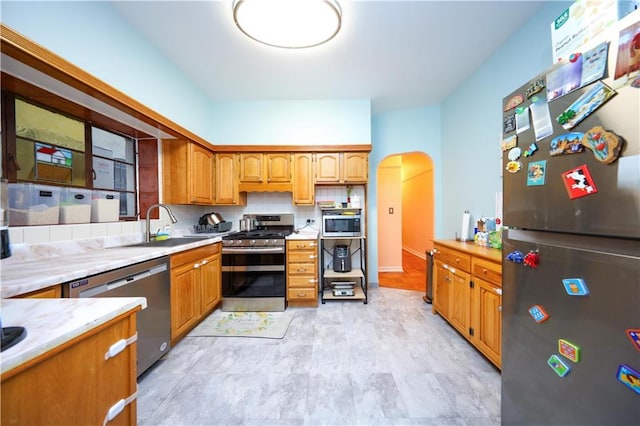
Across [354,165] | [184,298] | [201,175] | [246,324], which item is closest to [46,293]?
[184,298]

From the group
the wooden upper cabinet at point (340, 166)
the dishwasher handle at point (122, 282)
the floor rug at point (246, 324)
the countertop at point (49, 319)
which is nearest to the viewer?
the countertop at point (49, 319)

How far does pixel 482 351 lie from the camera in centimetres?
181

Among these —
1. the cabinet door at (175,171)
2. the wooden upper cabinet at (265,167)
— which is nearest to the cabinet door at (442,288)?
the wooden upper cabinet at (265,167)

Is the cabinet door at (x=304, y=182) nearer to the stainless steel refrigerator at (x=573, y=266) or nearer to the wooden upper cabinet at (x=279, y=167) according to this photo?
the wooden upper cabinet at (x=279, y=167)

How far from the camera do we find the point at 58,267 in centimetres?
132

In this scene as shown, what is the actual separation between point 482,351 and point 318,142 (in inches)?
114

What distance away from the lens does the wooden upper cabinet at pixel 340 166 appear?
318 cm

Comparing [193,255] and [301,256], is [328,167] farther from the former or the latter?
[193,255]

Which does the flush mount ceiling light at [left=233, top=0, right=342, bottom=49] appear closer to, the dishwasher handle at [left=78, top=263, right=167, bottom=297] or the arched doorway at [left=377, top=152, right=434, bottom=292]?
the dishwasher handle at [left=78, top=263, right=167, bottom=297]

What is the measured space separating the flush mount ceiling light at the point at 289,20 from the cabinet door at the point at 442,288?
2.45 m

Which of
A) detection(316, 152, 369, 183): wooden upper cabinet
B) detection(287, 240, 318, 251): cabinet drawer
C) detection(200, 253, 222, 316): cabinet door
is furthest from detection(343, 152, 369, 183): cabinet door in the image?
detection(200, 253, 222, 316): cabinet door

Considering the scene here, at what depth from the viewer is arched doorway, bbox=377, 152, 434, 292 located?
4.23 m

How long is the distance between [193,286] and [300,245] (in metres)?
1.22

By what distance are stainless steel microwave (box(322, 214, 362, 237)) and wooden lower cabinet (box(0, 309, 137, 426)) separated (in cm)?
235
